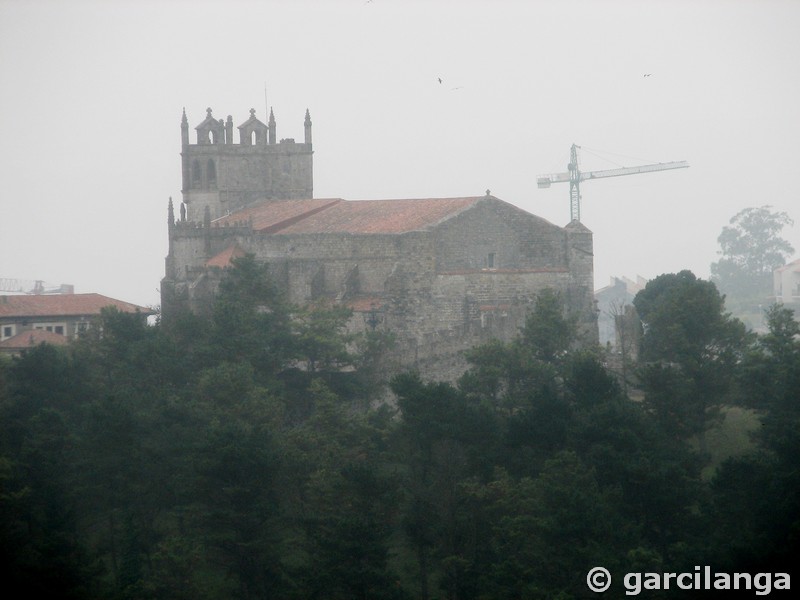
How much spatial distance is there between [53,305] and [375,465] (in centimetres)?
3187

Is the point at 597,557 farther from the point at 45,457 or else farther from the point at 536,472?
the point at 45,457

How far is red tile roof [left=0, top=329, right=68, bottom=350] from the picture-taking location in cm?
6606

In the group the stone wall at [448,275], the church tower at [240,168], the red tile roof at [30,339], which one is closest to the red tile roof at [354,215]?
the stone wall at [448,275]

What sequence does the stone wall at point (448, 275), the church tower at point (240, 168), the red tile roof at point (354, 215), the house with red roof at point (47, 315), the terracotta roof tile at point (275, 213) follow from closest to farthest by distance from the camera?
the stone wall at point (448, 275)
the red tile roof at point (354, 215)
the terracotta roof tile at point (275, 213)
the house with red roof at point (47, 315)
the church tower at point (240, 168)

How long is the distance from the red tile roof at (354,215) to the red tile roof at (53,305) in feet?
22.9

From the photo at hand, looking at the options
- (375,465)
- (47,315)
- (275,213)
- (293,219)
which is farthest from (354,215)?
(375,465)

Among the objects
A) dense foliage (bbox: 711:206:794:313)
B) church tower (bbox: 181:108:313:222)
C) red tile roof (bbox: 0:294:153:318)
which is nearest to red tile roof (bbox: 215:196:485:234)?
church tower (bbox: 181:108:313:222)

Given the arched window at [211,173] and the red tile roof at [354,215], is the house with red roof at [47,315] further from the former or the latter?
the red tile roof at [354,215]

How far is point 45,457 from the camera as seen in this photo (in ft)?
153

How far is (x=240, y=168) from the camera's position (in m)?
75.4

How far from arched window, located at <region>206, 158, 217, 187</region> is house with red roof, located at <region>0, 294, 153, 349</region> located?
253 inches

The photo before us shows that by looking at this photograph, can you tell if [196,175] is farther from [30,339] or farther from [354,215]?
[354,215]

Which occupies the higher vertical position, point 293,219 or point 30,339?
point 293,219

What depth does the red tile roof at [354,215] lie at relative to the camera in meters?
60.8
